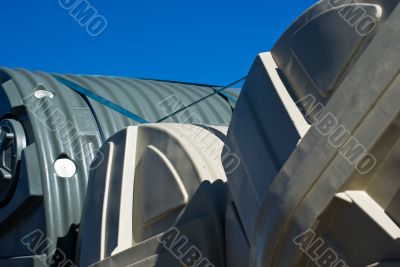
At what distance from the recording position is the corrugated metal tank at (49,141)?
682 centimetres

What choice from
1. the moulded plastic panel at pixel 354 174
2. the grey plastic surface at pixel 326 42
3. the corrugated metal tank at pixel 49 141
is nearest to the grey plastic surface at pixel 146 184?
the grey plastic surface at pixel 326 42

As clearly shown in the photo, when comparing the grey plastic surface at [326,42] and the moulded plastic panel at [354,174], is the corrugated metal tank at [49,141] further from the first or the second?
the moulded plastic panel at [354,174]

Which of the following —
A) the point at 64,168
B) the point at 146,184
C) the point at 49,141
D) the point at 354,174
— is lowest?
the point at 354,174

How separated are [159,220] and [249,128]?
1039mm

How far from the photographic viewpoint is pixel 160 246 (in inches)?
163

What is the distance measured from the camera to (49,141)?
7.23 meters

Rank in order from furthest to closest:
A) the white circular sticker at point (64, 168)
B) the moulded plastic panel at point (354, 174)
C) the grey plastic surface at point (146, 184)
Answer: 1. the white circular sticker at point (64, 168)
2. the grey plastic surface at point (146, 184)
3. the moulded plastic panel at point (354, 174)

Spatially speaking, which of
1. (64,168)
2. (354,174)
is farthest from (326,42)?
(64,168)

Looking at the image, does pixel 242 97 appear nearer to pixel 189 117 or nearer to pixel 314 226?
pixel 314 226

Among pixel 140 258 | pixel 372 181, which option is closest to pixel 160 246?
pixel 140 258

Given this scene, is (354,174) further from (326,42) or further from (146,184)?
(146,184)

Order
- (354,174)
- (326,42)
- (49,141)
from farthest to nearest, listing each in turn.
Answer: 1. (49,141)
2. (326,42)
3. (354,174)

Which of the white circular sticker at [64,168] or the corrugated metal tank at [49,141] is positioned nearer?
the corrugated metal tank at [49,141]

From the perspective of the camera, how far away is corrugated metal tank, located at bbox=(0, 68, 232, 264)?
682cm
